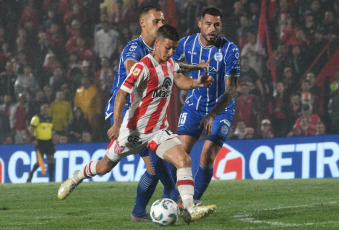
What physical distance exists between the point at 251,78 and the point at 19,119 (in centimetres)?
540

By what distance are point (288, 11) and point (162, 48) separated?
24.1ft

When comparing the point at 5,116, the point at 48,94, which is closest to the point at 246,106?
the point at 48,94

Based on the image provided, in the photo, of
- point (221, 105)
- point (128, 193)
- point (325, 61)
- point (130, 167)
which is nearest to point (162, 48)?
point (221, 105)

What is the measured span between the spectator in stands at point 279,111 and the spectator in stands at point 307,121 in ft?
0.78

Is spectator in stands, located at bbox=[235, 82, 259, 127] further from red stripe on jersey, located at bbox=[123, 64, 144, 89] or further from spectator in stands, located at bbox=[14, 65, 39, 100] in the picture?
red stripe on jersey, located at bbox=[123, 64, 144, 89]

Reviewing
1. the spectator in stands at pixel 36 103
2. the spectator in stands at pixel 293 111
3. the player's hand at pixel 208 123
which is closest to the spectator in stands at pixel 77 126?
the spectator in stands at pixel 36 103

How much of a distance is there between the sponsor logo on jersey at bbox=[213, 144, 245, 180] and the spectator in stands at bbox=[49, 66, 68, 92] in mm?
4082

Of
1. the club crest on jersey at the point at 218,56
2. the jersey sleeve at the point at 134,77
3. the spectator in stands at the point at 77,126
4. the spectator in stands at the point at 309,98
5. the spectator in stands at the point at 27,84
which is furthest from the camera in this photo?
A: the spectator in stands at the point at 27,84

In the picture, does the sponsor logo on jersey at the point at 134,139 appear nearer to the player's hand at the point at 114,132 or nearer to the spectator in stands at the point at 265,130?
the player's hand at the point at 114,132

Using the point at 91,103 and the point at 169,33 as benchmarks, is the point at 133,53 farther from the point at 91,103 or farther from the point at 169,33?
the point at 91,103

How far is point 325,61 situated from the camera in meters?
11.8

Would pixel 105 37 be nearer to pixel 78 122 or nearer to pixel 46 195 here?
pixel 78 122

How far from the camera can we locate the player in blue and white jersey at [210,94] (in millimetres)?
6816

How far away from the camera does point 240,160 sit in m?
12.4
